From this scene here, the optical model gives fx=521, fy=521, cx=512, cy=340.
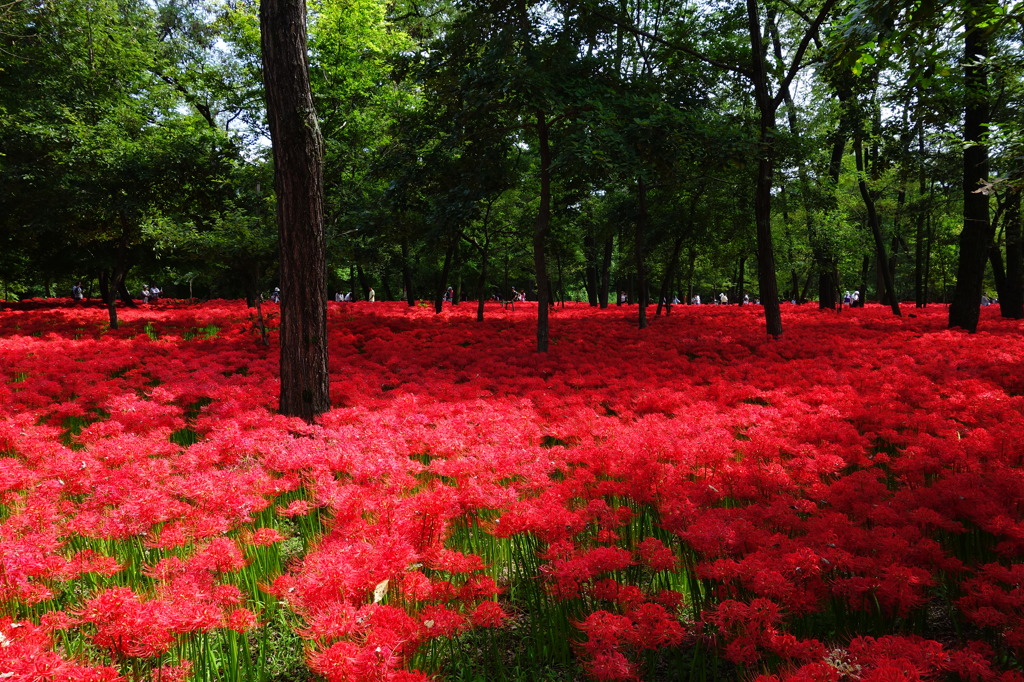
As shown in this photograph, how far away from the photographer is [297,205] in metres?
6.22

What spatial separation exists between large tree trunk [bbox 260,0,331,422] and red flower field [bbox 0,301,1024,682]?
2.50ft

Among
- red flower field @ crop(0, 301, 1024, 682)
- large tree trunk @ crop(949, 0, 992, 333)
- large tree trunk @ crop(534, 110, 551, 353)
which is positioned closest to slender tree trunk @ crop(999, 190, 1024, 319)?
large tree trunk @ crop(949, 0, 992, 333)

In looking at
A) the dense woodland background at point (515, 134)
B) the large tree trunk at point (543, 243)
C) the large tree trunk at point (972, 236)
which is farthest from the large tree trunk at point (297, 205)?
the large tree trunk at point (972, 236)

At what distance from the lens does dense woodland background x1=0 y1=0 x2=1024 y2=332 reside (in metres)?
11.0

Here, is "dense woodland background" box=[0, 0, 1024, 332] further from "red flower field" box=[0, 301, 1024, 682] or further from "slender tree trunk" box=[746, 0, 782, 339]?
"red flower field" box=[0, 301, 1024, 682]

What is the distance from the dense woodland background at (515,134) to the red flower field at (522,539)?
4.11 metres

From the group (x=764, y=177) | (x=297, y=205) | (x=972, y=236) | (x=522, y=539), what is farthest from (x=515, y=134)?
(x=522, y=539)

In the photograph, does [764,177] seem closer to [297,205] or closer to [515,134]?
[515,134]

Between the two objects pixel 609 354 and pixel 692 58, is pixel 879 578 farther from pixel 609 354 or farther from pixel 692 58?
pixel 692 58

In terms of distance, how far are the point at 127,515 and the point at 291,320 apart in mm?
3669

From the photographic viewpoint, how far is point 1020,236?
1606 cm

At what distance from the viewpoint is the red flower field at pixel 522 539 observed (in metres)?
2.13

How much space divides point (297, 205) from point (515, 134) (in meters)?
9.63

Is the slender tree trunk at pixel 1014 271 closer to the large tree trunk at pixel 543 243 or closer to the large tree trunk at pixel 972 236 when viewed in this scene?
the large tree trunk at pixel 972 236
